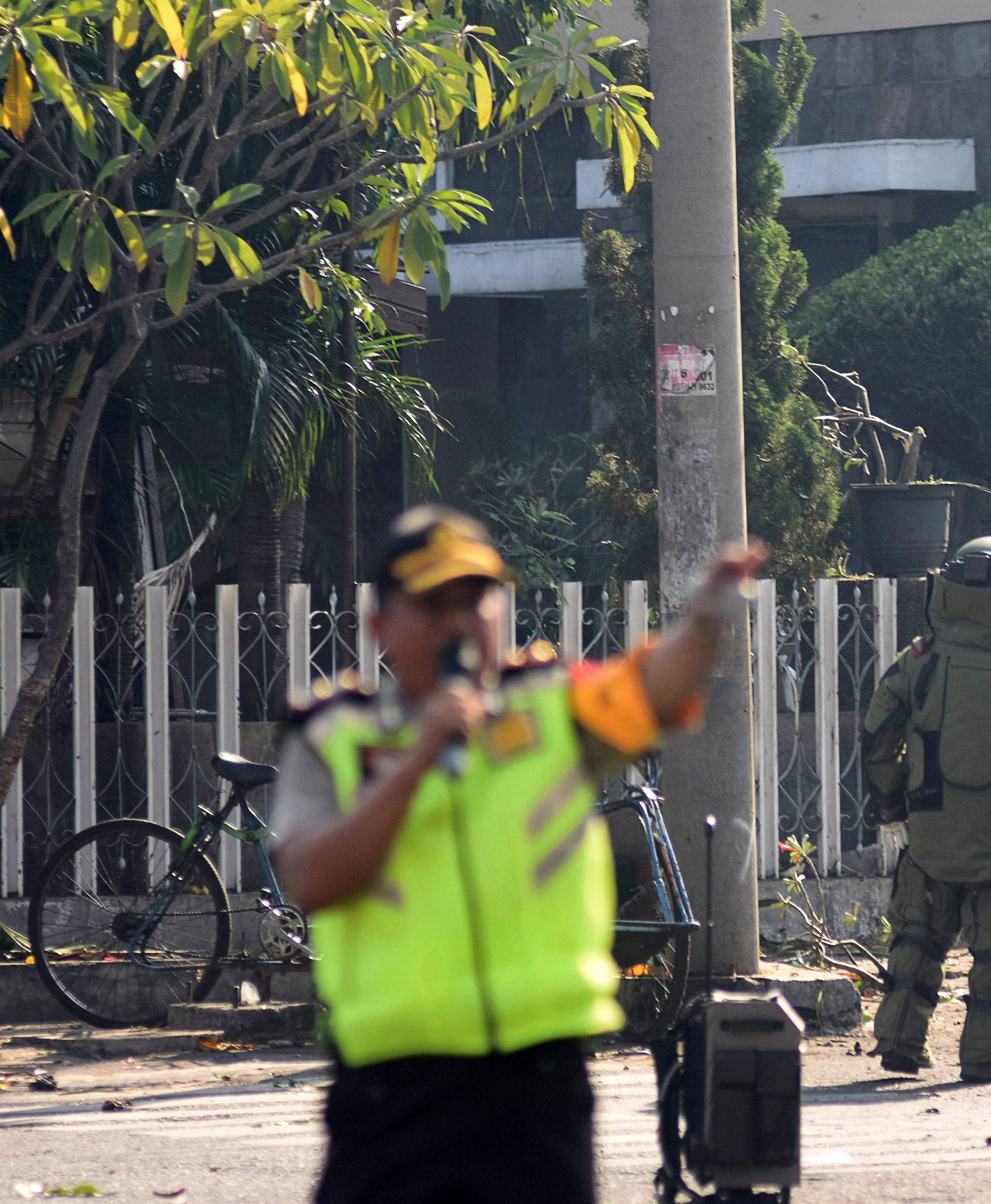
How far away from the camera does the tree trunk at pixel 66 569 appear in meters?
7.27

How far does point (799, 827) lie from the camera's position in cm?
882

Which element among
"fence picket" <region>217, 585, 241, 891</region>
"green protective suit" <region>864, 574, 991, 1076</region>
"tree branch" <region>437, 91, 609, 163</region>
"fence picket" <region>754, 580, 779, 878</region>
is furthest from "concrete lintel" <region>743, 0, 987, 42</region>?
"green protective suit" <region>864, 574, 991, 1076</region>

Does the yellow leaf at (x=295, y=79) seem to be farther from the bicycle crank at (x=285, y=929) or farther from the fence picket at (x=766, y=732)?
the fence picket at (x=766, y=732)

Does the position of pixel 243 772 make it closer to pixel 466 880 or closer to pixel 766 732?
pixel 766 732

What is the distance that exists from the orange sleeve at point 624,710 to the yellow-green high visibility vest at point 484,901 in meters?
0.03

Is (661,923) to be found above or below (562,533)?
below

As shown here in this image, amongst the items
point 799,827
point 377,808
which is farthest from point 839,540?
point 377,808

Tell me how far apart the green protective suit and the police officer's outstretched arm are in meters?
4.52

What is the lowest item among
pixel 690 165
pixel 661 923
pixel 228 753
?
pixel 661 923

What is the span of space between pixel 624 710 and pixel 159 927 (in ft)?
18.2

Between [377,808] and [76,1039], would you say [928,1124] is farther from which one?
[377,808]

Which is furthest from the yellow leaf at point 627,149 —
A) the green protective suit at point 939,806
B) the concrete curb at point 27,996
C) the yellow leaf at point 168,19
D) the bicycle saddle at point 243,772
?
the concrete curb at point 27,996

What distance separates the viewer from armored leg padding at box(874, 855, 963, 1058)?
632 centimetres

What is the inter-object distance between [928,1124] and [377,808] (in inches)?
158
